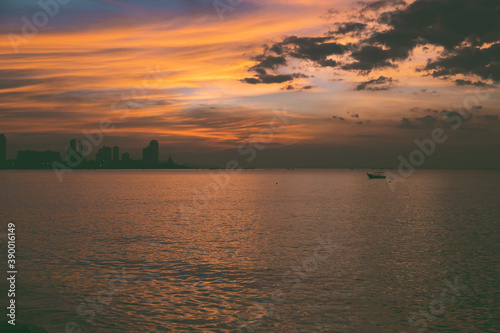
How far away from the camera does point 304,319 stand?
24688 millimetres

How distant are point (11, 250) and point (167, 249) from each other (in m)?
16.1

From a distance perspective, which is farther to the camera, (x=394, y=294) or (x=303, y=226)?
(x=303, y=226)

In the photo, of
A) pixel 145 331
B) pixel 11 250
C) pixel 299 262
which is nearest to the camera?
pixel 145 331

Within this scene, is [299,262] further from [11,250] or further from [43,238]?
[43,238]

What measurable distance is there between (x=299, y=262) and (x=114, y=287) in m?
17.0

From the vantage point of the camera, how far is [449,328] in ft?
77.4

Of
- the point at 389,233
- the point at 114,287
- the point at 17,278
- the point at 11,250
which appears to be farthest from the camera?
the point at 389,233

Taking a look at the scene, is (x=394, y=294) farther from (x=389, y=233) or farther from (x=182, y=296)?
(x=389, y=233)

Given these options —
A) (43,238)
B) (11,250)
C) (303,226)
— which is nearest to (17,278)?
(11,250)

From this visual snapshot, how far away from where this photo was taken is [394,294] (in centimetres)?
2984

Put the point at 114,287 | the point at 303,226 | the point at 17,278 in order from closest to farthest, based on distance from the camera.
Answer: the point at 114,287, the point at 17,278, the point at 303,226

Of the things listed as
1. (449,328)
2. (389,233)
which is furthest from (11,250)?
(389,233)

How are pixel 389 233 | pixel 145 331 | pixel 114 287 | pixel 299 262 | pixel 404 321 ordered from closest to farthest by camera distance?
pixel 145 331, pixel 404 321, pixel 114 287, pixel 299 262, pixel 389 233

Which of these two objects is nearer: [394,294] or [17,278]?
[394,294]
